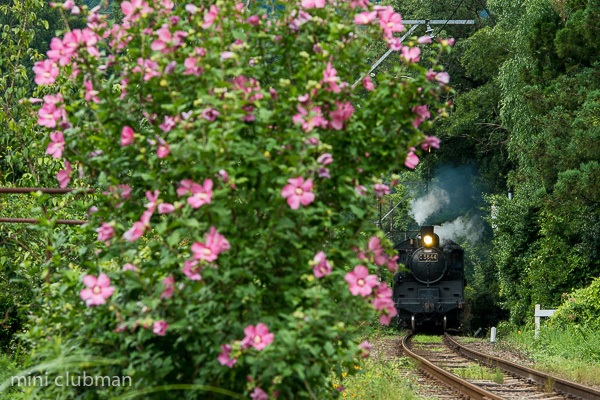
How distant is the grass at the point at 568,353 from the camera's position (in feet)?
38.0

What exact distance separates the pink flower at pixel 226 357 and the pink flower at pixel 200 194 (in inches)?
27.6

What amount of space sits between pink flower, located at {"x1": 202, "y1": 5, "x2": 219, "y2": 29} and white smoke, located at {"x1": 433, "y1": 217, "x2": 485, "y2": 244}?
3968cm

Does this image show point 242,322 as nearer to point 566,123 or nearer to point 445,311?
point 566,123

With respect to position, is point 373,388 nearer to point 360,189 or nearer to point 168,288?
point 360,189

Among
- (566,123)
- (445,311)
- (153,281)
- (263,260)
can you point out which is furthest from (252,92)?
(445,311)

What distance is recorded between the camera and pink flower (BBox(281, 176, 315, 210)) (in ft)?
10.7

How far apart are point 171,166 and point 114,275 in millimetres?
647

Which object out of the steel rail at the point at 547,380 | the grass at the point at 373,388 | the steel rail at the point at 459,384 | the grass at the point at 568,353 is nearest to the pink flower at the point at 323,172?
the grass at the point at 373,388

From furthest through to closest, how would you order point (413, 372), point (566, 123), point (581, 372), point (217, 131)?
point (566, 123), point (413, 372), point (581, 372), point (217, 131)

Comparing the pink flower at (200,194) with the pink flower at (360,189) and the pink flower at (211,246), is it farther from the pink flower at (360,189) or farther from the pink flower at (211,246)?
the pink flower at (360,189)

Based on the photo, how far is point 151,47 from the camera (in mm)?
3643

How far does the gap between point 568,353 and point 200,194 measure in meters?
12.4

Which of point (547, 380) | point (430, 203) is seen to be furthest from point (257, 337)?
point (430, 203)

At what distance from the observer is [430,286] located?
25766 mm
